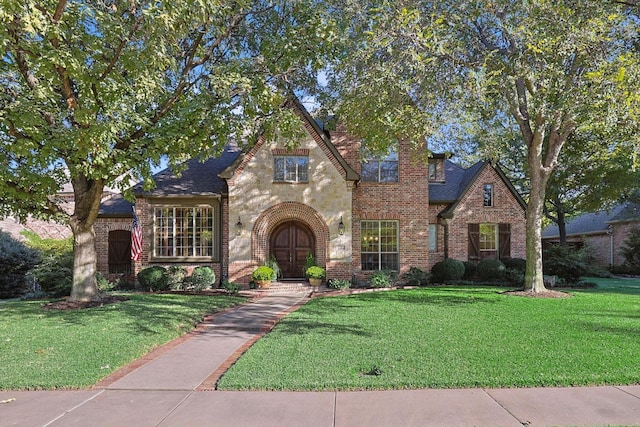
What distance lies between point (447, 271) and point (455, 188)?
439 centimetres

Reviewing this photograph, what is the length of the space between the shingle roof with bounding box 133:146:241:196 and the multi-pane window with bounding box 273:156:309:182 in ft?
7.59

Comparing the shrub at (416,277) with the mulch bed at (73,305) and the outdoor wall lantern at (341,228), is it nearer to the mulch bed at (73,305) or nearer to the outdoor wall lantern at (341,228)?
the outdoor wall lantern at (341,228)

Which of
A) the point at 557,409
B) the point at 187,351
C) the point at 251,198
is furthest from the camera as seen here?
the point at 251,198

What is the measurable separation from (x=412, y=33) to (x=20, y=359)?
9521 mm

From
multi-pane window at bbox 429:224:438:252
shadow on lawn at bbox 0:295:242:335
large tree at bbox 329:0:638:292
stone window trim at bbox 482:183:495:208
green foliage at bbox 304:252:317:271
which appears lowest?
shadow on lawn at bbox 0:295:242:335

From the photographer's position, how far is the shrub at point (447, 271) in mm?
17484

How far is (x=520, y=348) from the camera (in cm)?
647

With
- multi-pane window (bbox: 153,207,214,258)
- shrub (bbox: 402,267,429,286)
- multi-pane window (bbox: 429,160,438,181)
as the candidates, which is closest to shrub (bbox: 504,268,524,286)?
shrub (bbox: 402,267,429,286)

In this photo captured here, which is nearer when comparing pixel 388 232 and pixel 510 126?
pixel 510 126

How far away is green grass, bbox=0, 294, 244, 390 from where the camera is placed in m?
5.48

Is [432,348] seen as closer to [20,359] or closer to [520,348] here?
[520,348]

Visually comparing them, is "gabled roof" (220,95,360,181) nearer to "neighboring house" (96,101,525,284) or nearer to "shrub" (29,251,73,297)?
"neighboring house" (96,101,525,284)

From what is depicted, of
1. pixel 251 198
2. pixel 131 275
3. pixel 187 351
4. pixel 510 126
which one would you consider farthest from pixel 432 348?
pixel 131 275

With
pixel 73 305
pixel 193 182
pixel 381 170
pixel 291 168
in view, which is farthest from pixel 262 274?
pixel 381 170
